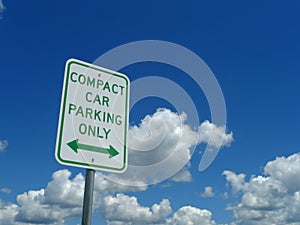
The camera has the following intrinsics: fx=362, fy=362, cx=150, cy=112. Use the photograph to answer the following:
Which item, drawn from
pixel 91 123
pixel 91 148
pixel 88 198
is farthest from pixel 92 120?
pixel 88 198

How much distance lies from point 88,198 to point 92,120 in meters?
0.98

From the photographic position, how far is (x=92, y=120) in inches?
183

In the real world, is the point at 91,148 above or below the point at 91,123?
below

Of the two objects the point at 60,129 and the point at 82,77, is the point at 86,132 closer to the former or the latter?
the point at 60,129

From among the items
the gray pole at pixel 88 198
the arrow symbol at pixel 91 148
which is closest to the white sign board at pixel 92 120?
the arrow symbol at pixel 91 148

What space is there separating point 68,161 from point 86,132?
16.6 inches

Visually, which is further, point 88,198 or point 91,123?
point 91,123

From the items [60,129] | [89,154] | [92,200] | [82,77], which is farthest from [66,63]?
[92,200]

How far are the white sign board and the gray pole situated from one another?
0.39 feet

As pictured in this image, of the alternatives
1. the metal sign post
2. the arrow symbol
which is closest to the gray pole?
the metal sign post

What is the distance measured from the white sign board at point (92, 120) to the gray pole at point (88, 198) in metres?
0.12

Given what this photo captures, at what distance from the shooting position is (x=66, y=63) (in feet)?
15.9

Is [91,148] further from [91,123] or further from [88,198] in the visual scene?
[88,198]

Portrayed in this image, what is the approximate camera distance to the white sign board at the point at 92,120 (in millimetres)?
4500
